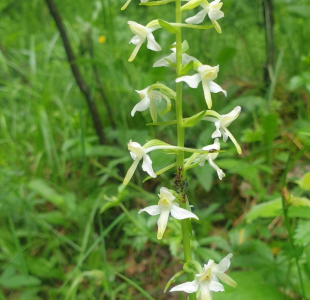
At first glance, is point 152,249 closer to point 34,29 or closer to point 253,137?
point 253,137

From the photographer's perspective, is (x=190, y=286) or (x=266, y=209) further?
(x=266, y=209)

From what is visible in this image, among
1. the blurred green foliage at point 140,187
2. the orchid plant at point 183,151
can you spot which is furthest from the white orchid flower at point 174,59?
the blurred green foliage at point 140,187

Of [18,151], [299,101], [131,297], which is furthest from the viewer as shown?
[18,151]

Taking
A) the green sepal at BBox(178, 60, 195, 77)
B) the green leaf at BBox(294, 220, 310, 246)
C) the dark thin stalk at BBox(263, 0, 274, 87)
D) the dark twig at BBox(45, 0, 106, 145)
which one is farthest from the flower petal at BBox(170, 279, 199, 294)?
the dark thin stalk at BBox(263, 0, 274, 87)

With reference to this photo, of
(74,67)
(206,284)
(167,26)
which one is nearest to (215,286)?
(206,284)

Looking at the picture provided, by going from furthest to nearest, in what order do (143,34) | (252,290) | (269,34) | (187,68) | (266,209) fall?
(269,34)
(266,209)
(252,290)
(143,34)
(187,68)

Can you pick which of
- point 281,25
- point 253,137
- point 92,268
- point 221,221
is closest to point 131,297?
point 92,268

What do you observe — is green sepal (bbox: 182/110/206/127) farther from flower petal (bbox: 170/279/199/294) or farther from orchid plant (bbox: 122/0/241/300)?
flower petal (bbox: 170/279/199/294)

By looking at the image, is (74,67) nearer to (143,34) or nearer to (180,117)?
(143,34)
